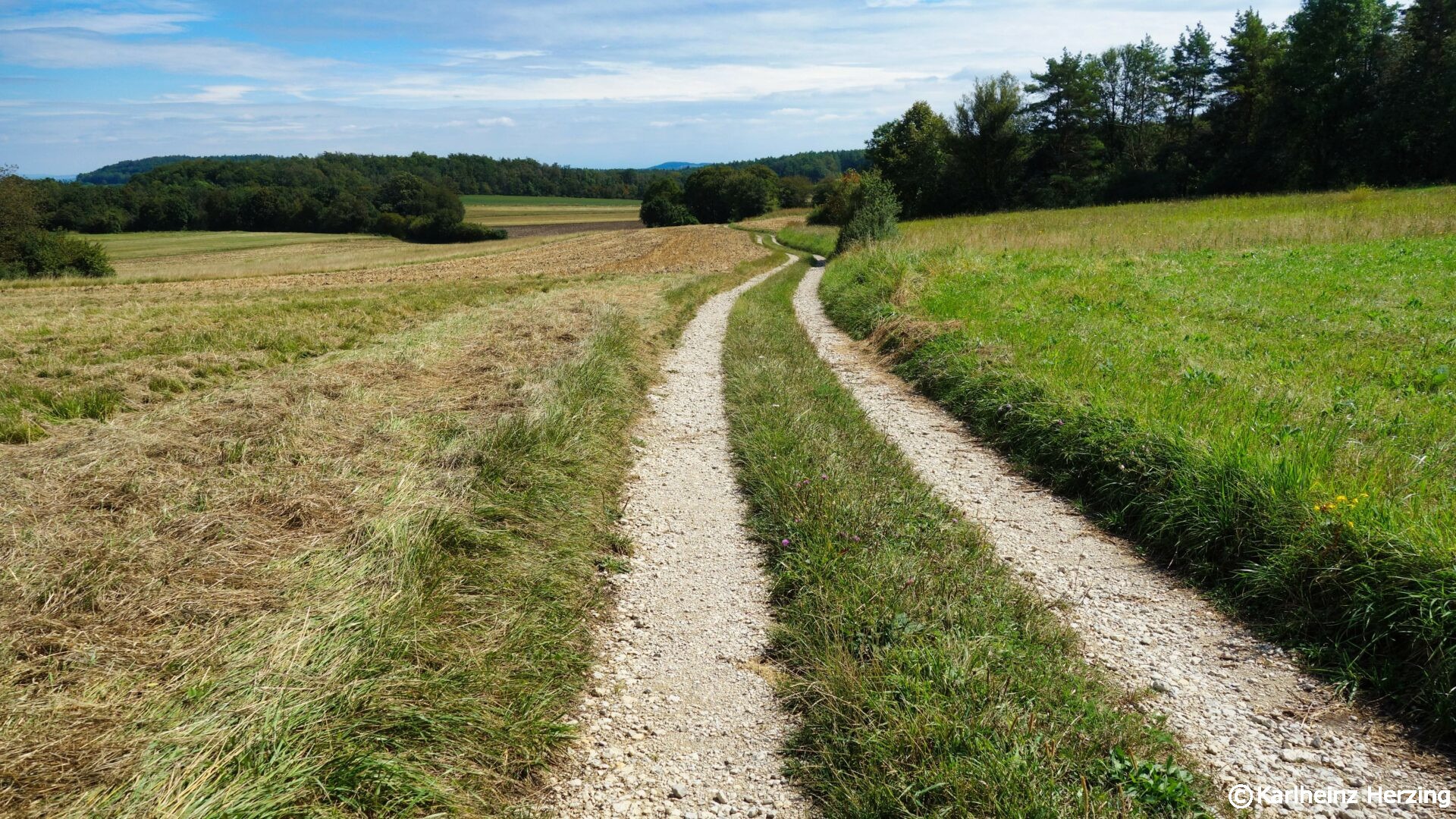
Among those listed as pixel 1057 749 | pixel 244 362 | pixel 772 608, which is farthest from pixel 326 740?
pixel 244 362

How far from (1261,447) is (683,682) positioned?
15.2 ft

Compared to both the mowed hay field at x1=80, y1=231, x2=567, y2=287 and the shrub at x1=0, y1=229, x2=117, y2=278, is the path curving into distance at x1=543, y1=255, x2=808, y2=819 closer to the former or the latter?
the mowed hay field at x1=80, y1=231, x2=567, y2=287

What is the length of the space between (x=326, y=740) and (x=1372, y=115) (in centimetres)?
6190

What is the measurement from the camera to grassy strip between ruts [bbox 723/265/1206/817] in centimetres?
297

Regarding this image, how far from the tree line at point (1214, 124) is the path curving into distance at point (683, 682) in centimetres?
5243

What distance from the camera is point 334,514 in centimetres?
486

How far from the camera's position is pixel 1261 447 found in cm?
536

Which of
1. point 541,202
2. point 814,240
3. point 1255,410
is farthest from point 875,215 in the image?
point 541,202

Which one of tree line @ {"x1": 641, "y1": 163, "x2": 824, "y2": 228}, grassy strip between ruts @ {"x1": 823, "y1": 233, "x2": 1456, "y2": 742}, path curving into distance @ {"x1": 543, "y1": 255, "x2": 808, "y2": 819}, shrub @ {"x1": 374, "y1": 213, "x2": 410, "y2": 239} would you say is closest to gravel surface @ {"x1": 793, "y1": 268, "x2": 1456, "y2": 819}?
grassy strip between ruts @ {"x1": 823, "y1": 233, "x2": 1456, "y2": 742}

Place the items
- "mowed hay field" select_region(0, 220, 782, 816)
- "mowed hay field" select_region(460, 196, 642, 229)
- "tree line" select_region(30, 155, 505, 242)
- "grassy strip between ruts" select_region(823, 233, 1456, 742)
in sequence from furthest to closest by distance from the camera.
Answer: "mowed hay field" select_region(460, 196, 642, 229) < "tree line" select_region(30, 155, 505, 242) < "grassy strip between ruts" select_region(823, 233, 1456, 742) < "mowed hay field" select_region(0, 220, 782, 816)

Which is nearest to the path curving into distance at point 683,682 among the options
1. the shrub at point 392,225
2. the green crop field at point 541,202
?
the shrub at point 392,225

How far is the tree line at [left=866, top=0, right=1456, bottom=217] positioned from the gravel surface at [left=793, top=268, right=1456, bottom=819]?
167 feet

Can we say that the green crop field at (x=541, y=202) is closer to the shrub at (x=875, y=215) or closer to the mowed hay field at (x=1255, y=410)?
the shrub at (x=875, y=215)

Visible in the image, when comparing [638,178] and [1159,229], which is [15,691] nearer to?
[1159,229]
